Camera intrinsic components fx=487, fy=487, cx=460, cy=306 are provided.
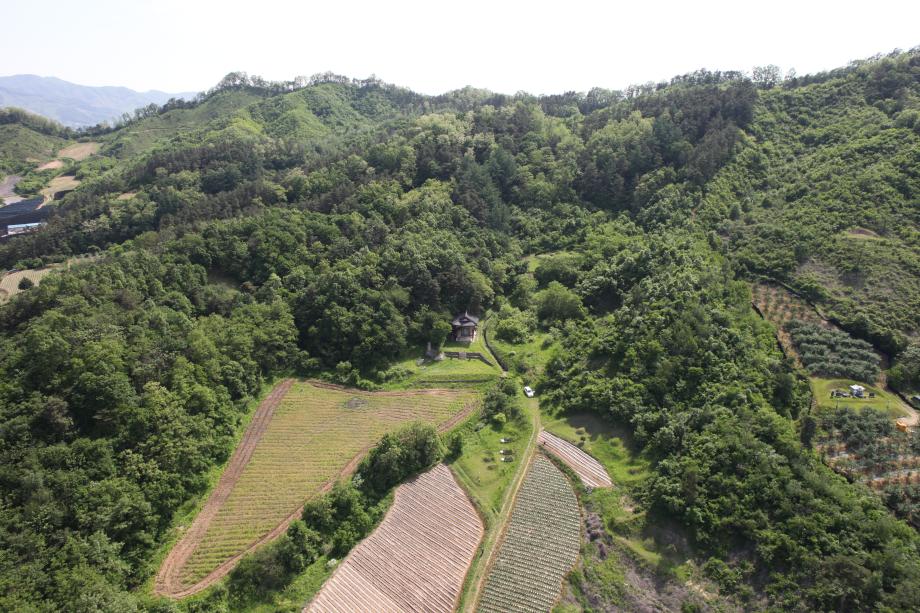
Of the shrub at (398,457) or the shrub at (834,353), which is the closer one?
the shrub at (398,457)

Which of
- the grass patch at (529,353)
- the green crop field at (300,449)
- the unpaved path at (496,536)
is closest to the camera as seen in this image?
the unpaved path at (496,536)

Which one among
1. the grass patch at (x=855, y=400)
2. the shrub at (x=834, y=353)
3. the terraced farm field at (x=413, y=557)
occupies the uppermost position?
the shrub at (x=834, y=353)

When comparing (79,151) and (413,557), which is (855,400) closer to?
(413,557)

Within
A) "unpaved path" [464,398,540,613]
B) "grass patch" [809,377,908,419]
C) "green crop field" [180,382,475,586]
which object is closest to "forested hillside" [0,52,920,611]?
"grass patch" [809,377,908,419]

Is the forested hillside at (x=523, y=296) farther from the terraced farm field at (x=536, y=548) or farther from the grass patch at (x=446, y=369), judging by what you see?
the terraced farm field at (x=536, y=548)

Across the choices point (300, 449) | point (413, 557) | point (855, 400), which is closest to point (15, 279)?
point (300, 449)

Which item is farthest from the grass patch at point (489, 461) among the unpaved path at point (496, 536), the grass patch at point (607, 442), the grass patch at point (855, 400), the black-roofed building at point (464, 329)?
the grass patch at point (855, 400)

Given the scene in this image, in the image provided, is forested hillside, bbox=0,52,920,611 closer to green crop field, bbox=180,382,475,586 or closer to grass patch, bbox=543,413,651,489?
grass patch, bbox=543,413,651,489
